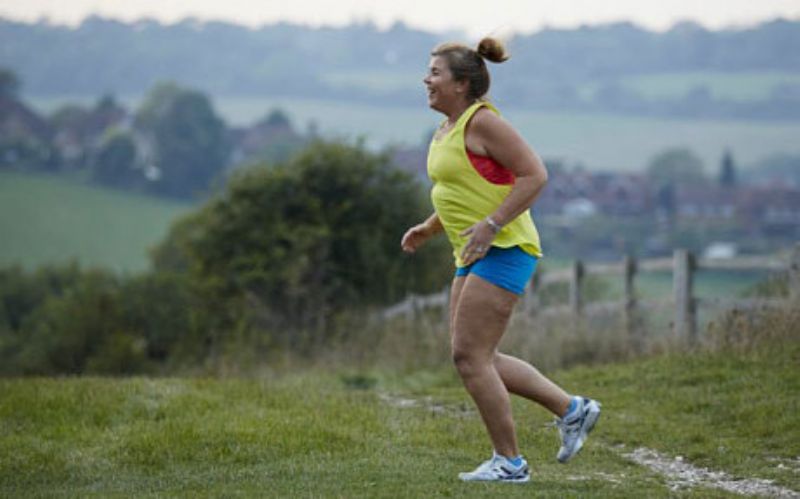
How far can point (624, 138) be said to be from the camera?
115m

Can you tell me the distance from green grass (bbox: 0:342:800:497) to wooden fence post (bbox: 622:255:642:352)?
97.4 inches

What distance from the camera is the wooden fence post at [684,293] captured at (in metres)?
14.8

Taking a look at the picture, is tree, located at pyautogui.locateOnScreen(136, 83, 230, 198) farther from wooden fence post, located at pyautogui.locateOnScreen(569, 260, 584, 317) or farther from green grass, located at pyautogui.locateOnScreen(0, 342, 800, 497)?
green grass, located at pyautogui.locateOnScreen(0, 342, 800, 497)

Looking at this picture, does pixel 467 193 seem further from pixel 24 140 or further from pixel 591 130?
pixel 591 130

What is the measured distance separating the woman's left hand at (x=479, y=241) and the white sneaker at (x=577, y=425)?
3.55 feet

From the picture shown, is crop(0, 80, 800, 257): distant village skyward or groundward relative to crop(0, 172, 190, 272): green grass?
skyward

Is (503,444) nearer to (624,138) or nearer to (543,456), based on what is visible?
(543,456)

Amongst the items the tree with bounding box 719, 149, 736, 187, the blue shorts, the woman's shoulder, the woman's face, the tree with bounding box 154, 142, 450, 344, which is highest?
the woman's face

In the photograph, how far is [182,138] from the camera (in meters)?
103

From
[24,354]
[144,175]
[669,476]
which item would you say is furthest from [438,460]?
Answer: [144,175]

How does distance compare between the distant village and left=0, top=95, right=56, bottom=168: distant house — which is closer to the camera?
the distant village

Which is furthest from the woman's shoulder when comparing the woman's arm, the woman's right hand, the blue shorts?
the woman's right hand

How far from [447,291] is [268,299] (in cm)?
709

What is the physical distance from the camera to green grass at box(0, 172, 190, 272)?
261ft
